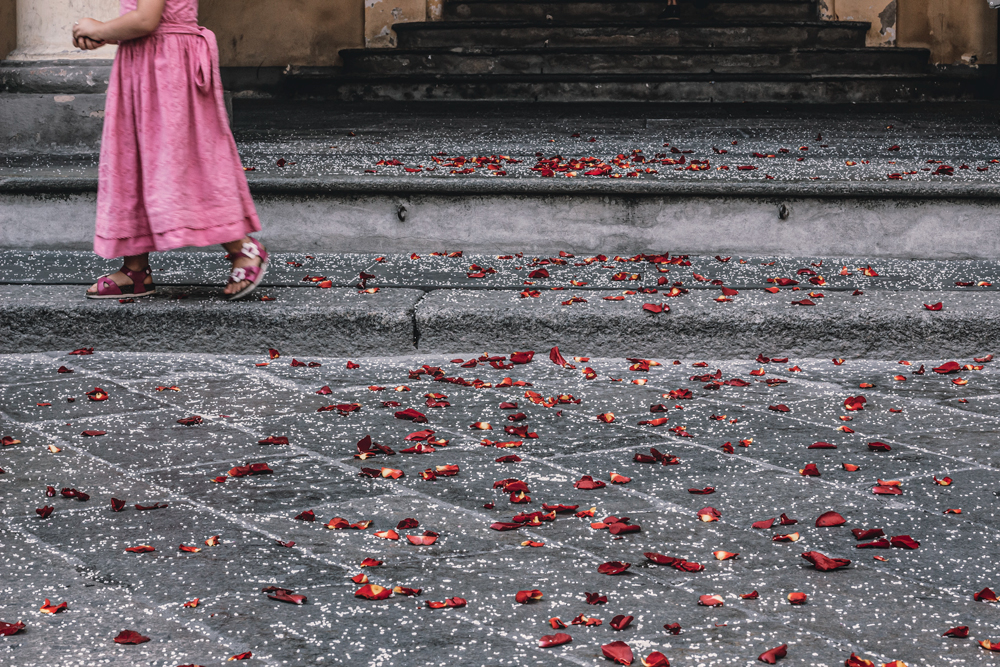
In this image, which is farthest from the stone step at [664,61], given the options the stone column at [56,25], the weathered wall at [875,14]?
the stone column at [56,25]

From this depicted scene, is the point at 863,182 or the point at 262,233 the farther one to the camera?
the point at 262,233

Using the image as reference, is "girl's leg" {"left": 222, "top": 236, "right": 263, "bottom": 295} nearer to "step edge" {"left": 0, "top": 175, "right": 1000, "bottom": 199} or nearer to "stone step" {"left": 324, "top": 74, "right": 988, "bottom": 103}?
"step edge" {"left": 0, "top": 175, "right": 1000, "bottom": 199}

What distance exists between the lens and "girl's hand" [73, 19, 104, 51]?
346 centimetres

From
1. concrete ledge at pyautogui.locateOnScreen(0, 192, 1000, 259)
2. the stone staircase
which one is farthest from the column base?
the stone staircase

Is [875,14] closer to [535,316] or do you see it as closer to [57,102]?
[57,102]

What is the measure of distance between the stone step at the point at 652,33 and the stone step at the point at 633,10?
299 millimetres

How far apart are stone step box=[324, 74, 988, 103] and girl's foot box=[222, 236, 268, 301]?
610 cm

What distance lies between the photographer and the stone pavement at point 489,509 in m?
1.71

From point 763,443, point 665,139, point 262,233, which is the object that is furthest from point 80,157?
point 763,443

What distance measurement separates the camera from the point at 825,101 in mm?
9289

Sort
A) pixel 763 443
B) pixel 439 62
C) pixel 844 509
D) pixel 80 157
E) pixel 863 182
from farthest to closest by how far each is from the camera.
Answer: pixel 439 62 < pixel 80 157 < pixel 863 182 < pixel 763 443 < pixel 844 509

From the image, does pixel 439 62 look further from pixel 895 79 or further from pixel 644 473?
pixel 644 473

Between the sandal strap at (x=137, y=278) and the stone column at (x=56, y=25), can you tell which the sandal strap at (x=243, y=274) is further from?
the stone column at (x=56, y=25)

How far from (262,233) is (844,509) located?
9.61ft
